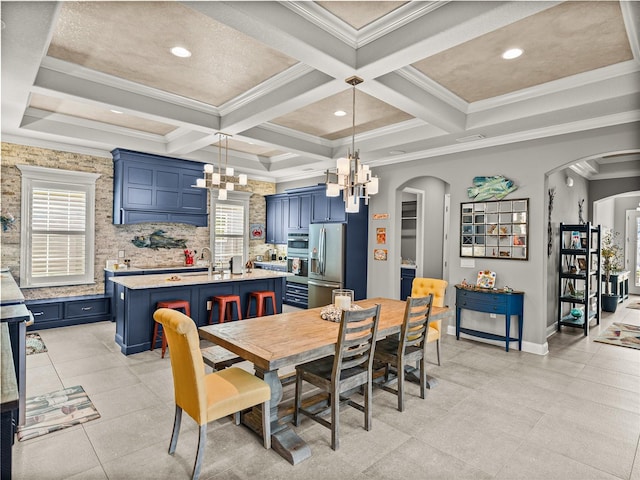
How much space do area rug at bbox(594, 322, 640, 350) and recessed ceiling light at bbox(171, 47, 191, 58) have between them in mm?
6561

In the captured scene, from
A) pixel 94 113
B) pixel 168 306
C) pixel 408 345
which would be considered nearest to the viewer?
pixel 408 345

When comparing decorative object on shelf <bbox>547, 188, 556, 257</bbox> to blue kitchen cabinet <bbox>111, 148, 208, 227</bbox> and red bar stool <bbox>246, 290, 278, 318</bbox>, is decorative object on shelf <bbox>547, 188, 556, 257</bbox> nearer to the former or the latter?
red bar stool <bbox>246, 290, 278, 318</bbox>

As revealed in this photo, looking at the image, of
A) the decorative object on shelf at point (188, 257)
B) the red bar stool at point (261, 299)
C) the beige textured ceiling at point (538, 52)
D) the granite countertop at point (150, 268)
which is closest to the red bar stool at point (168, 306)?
the red bar stool at point (261, 299)

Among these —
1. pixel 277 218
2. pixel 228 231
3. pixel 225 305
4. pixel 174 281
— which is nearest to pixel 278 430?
pixel 174 281

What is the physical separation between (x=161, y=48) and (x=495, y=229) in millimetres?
4581

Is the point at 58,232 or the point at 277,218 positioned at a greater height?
the point at 277,218

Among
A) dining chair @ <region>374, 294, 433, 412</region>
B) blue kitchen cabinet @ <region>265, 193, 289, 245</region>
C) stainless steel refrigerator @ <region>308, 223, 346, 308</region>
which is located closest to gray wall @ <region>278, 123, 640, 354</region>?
stainless steel refrigerator @ <region>308, 223, 346, 308</region>

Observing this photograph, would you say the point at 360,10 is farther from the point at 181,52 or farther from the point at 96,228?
the point at 96,228

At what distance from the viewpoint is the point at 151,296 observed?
4707 mm

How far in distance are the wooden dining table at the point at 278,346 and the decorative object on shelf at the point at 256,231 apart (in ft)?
17.7

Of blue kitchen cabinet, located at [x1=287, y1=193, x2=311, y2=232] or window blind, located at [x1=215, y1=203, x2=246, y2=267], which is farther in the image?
window blind, located at [x1=215, y1=203, x2=246, y2=267]

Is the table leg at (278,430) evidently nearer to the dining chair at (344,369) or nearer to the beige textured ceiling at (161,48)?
the dining chair at (344,369)

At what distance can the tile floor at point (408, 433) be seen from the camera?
2373 millimetres

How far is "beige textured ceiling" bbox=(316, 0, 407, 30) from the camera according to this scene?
2521mm
